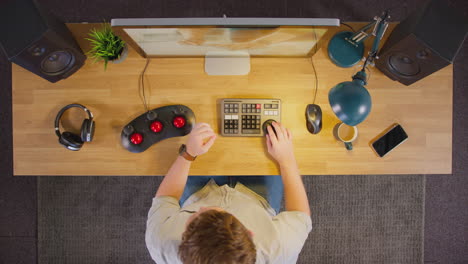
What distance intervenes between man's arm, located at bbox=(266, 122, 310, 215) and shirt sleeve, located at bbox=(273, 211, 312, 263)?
0.20 ft

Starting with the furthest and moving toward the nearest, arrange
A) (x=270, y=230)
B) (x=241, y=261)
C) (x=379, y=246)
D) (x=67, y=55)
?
(x=379, y=246)
(x=67, y=55)
(x=270, y=230)
(x=241, y=261)

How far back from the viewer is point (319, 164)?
1.18 meters

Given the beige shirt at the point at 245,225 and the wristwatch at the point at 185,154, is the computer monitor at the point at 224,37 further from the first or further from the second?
the beige shirt at the point at 245,225

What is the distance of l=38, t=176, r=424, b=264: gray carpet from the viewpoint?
173 centimetres

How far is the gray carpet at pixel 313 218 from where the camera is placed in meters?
1.73

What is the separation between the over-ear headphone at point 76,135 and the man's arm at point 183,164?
353mm

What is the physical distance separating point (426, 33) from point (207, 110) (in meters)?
0.80

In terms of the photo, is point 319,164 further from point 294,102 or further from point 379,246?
point 379,246

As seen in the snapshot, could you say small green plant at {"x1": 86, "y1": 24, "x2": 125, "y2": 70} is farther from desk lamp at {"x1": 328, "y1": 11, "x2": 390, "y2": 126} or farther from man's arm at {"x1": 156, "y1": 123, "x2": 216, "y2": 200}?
desk lamp at {"x1": 328, "y1": 11, "x2": 390, "y2": 126}

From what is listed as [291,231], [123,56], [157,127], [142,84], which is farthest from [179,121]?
[291,231]

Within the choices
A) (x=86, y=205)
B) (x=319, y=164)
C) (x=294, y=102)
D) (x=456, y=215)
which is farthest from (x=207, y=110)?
(x=456, y=215)

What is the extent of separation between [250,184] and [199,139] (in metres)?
0.38

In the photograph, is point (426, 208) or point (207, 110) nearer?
point (207, 110)

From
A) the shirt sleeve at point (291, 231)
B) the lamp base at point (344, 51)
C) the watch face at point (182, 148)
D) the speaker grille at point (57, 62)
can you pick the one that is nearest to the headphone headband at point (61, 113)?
the speaker grille at point (57, 62)
